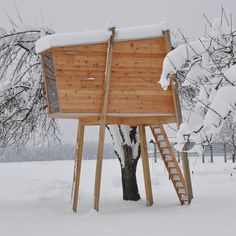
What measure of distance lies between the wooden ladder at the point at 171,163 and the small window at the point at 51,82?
2982 millimetres

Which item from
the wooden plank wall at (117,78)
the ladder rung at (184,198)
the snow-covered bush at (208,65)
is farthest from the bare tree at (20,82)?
the snow-covered bush at (208,65)

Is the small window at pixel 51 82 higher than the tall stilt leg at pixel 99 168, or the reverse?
the small window at pixel 51 82

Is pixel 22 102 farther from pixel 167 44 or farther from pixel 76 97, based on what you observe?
pixel 167 44

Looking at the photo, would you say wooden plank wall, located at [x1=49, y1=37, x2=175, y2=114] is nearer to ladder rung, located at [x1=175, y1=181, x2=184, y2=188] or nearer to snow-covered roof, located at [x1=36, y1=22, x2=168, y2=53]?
snow-covered roof, located at [x1=36, y1=22, x2=168, y2=53]

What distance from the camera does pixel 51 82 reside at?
417 inches

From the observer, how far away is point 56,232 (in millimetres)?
7988

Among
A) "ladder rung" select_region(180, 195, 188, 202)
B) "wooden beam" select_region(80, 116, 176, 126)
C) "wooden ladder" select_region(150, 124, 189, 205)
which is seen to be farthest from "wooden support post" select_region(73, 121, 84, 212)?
"ladder rung" select_region(180, 195, 188, 202)

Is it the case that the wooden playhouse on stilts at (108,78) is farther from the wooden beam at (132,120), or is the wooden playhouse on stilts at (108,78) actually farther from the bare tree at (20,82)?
the bare tree at (20,82)

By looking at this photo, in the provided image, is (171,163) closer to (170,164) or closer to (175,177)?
(170,164)

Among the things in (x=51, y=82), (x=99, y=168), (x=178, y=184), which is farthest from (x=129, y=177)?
(x=51, y=82)

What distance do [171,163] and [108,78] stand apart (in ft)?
11.1

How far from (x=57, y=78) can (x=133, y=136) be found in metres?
4.04

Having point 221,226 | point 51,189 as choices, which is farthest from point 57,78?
point 51,189

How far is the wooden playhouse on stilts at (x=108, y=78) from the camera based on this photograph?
32.9 feet
